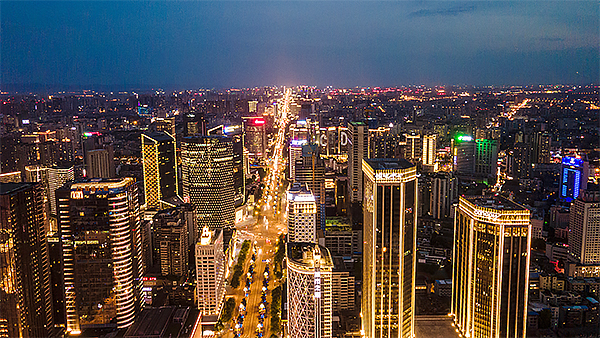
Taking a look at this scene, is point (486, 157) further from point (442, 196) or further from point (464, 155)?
point (442, 196)

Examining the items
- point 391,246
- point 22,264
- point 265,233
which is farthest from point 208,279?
point 265,233

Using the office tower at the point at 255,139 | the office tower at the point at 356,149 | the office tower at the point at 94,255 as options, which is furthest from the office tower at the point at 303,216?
the office tower at the point at 255,139

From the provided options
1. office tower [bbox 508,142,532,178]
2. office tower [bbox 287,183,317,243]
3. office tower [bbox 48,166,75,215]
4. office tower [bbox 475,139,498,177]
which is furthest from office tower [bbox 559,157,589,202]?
office tower [bbox 48,166,75,215]

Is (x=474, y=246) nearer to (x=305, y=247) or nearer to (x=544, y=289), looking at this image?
(x=305, y=247)

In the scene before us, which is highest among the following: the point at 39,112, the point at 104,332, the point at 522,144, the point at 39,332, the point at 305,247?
the point at 39,112

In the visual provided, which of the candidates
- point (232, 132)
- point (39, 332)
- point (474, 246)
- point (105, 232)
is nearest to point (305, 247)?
point (474, 246)
